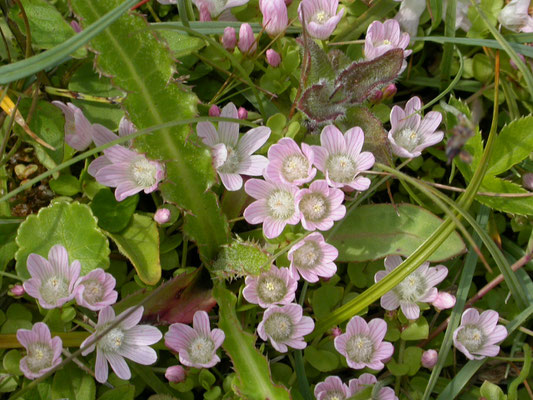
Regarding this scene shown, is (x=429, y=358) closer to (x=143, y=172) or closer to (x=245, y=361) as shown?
(x=245, y=361)

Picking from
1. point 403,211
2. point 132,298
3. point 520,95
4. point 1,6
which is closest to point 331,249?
point 403,211

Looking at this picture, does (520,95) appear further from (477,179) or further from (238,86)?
(238,86)

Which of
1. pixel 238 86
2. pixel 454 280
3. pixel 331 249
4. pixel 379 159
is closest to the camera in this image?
pixel 331 249

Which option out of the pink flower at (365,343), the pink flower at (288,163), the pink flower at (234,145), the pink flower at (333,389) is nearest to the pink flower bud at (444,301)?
the pink flower at (365,343)

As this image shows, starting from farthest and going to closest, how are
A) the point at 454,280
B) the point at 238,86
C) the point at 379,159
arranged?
1. the point at 238,86
2. the point at 454,280
3. the point at 379,159

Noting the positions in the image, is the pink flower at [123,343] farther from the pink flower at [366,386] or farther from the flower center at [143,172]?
the pink flower at [366,386]

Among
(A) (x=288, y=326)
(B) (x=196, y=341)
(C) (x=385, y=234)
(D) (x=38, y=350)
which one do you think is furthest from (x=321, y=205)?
(D) (x=38, y=350)

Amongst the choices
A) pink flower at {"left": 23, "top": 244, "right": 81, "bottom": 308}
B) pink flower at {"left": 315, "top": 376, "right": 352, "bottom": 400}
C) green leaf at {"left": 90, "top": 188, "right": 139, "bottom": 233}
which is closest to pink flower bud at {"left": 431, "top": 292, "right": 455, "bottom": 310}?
pink flower at {"left": 315, "top": 376, "right": 352, "bottom": 400}
